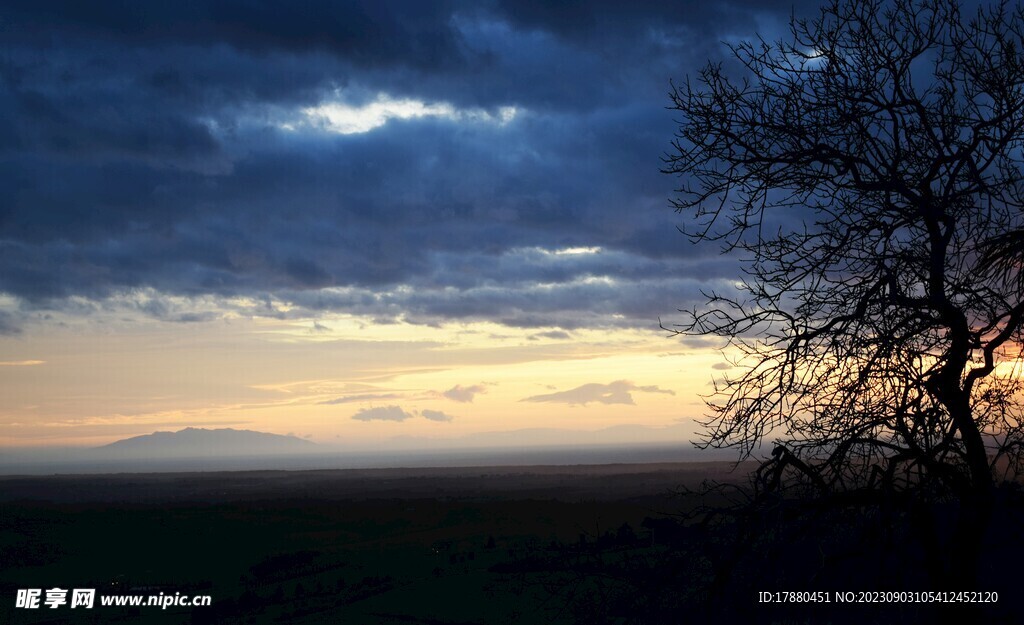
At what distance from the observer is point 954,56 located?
6.00 m

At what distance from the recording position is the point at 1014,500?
17.7ft

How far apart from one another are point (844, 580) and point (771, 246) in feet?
7.67

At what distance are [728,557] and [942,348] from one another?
2008 mm

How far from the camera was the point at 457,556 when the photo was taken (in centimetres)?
3158

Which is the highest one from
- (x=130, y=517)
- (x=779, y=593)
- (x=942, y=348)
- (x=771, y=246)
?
(x=771, y=246)

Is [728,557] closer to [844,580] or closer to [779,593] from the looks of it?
[779,593]

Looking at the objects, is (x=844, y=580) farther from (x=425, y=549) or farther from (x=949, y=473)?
(x=425, y=549)

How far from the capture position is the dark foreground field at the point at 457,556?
18.4 feet

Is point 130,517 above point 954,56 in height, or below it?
below

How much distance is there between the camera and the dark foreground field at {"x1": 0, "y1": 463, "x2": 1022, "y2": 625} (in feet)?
18.4

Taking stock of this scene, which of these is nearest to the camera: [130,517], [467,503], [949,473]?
[949,473]

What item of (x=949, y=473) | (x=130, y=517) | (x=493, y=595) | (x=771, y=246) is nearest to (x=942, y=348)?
(x=949, y=473)

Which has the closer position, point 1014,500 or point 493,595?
point 1014,500

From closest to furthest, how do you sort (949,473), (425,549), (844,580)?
(949,473), (844,580), (425,549)
